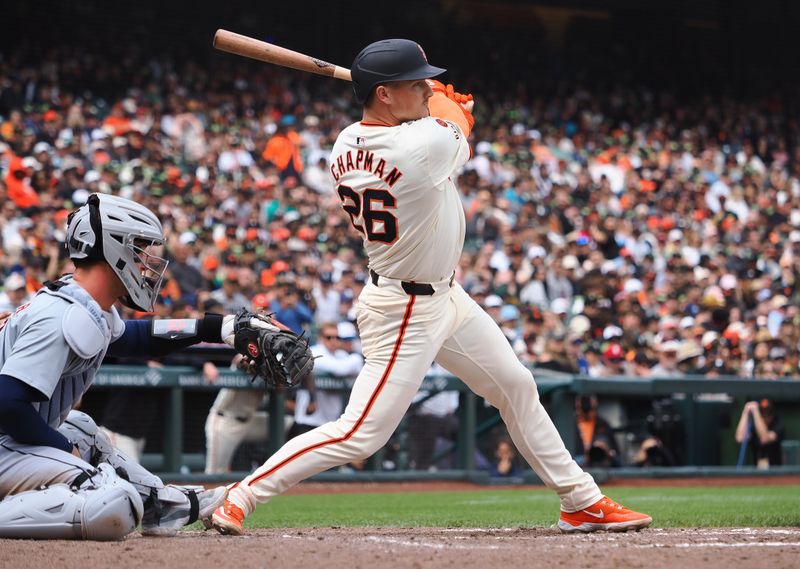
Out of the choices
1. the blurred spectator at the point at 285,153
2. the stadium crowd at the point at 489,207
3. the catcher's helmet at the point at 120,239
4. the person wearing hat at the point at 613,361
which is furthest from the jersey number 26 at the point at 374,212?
the blurred spectator at the point at 285,153

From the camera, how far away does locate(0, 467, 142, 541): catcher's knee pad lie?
3881mm

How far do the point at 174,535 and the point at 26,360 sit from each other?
3.15 feet

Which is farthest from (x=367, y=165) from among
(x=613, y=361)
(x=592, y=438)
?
(x=613, y=361)

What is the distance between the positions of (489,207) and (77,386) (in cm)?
1118

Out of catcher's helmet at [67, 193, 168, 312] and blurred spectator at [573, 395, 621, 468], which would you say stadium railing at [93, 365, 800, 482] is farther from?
catcher's helmet at [67, 193, 168, 312]

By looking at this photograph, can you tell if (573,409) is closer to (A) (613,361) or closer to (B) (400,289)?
(A) (613,361)

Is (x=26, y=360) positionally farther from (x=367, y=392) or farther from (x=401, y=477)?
(x=401, y=477)

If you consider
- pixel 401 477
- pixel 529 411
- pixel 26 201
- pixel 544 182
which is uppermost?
pixel 544 182

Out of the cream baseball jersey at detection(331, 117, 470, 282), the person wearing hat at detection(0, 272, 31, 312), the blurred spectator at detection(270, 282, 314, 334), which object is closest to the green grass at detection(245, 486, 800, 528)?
the cream baseball jersey at detection(331, 117, 470, 282)

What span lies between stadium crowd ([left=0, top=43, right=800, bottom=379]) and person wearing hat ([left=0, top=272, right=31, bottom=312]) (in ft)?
0.08

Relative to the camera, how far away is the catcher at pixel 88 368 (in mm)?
3852

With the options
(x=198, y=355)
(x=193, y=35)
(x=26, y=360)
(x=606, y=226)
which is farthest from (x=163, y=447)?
(x=193, y=35)

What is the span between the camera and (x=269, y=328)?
4250mm

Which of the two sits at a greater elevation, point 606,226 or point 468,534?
point 606,226
